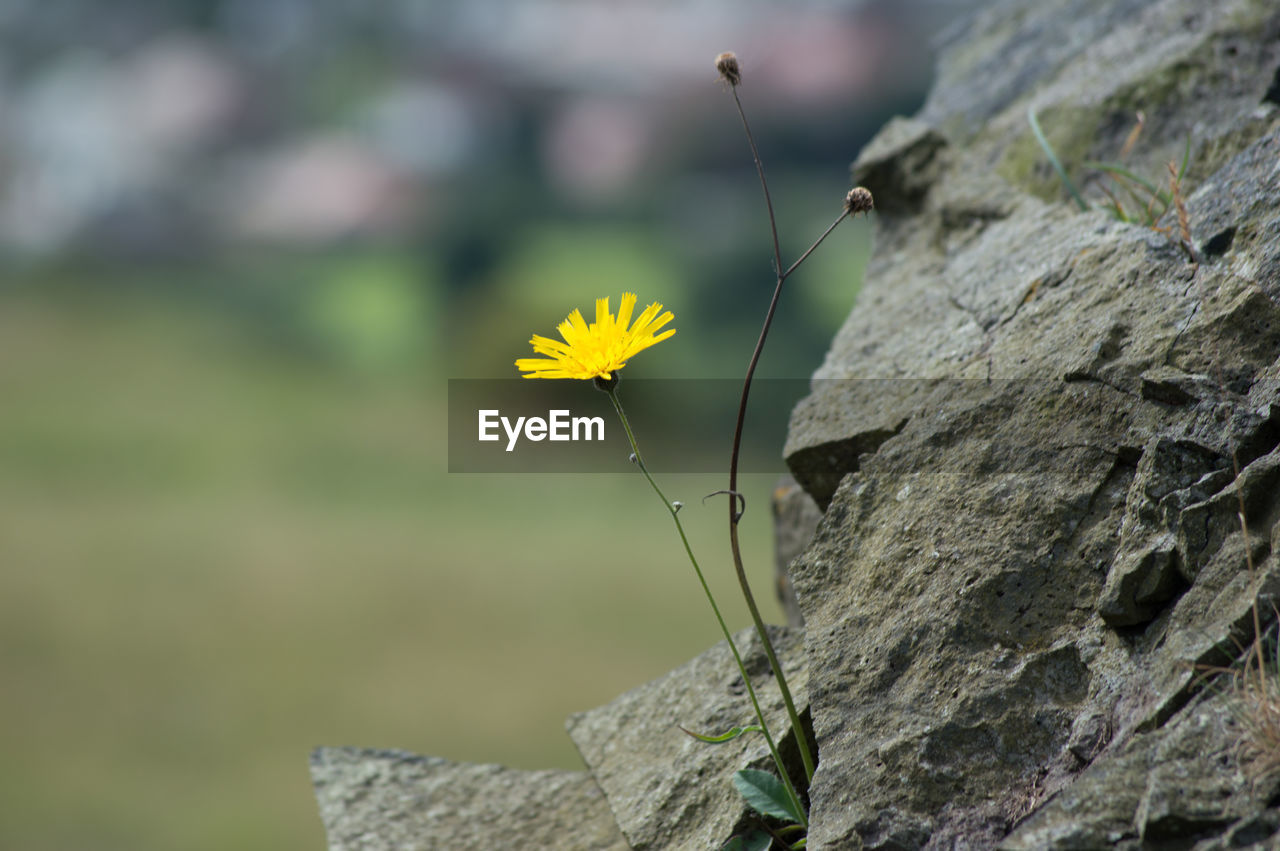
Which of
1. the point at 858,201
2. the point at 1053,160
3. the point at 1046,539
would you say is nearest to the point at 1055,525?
the point at 1046,539

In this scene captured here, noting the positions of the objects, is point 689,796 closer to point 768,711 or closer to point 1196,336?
point 768,711

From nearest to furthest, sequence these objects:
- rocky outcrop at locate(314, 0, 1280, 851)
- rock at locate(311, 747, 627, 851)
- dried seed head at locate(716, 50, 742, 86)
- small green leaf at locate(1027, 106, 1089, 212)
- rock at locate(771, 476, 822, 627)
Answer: rocky outcrop at locate(314, 0, 1280, 851)
dried seed head at locate(716, 50, 742, 86)
rock at locate(311, 747, 627, 851)
small green leaf at locate(1027, 106, 1089, 212)
rock at locate(771, 476, 822, 627)

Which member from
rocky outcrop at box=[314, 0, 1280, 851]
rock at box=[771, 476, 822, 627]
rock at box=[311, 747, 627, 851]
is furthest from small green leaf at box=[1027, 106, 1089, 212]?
rock at box=[311, 747, 627, 851]

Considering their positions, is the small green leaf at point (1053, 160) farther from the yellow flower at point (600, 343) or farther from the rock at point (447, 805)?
the rock at point (447, 805)

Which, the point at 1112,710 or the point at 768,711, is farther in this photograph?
the point at 768,711

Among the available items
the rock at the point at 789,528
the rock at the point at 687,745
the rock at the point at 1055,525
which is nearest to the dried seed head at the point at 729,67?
the rock at the point at 1055,525

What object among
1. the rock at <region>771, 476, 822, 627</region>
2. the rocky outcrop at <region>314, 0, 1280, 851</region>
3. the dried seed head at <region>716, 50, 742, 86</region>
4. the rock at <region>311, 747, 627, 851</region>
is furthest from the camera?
the rock at <region>771, 476, 822, 627</region>

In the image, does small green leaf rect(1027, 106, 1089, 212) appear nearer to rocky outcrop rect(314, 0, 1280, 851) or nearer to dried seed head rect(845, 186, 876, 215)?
rocky outcrop rect(314, 0, 1280, 851)

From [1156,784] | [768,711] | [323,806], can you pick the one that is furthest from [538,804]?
[1156,784]
